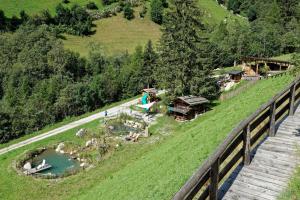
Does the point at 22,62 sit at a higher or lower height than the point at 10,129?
higher

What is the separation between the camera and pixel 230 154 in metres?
10.3

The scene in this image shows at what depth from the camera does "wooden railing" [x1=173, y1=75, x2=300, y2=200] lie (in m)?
6.65

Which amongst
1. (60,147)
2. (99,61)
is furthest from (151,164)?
(99,61)

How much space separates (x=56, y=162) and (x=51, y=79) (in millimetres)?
36409

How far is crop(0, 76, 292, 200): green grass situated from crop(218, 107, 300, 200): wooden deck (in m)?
2.49

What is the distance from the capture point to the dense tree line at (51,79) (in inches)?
A: 2285

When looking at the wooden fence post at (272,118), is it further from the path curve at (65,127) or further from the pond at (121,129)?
the path curve at (65,127)

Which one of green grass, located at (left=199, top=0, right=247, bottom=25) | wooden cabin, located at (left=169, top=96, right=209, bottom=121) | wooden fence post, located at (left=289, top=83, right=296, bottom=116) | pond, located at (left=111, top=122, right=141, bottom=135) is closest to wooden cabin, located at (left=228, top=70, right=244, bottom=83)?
wooden cabin, located at (left=169, top=96, right=209, bottom=121)

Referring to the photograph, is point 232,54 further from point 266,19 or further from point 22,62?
point 22,62

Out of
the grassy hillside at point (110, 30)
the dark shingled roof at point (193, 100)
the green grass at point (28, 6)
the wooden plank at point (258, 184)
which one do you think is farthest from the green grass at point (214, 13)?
the wooden plank at point (258, 184)

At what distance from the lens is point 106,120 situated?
4544 cm

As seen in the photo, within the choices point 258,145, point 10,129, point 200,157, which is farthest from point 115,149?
point 10,129

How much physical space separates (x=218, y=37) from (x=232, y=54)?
828cm

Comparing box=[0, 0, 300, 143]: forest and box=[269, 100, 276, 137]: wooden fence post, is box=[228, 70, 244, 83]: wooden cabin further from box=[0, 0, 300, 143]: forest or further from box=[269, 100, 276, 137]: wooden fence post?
box=[269, 100, 276, 137]: wooden fence post
